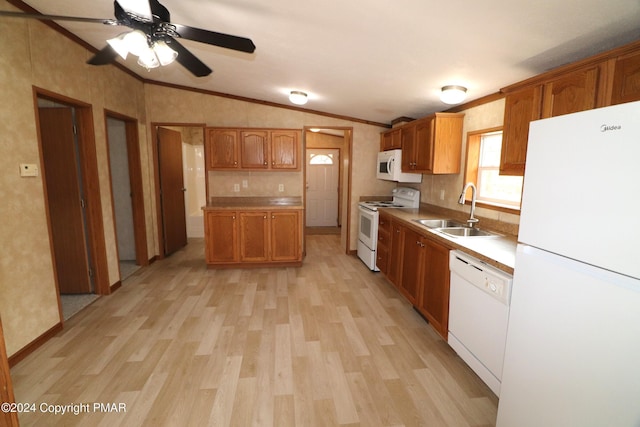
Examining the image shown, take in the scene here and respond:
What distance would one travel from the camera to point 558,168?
120 cm

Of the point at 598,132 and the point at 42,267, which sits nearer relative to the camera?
the point at 598,132

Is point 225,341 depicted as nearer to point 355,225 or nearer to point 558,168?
point 558,168

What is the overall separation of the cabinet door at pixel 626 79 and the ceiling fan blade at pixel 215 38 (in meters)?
1.88

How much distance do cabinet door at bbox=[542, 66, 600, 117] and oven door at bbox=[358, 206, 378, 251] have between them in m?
2.43

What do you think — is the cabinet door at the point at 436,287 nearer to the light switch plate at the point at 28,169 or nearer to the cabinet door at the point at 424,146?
the cabinet door at the point at 424,146

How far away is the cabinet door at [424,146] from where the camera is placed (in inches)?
130

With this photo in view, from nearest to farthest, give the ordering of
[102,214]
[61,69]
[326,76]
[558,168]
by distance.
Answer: [558,168]
[61,69]
[326,76]
[102,214]

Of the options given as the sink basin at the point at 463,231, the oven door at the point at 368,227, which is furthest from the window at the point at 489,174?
the oven door at the point at 368,227

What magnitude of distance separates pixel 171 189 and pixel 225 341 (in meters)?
3.31

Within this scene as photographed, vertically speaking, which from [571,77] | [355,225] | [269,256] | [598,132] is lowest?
[269,256]

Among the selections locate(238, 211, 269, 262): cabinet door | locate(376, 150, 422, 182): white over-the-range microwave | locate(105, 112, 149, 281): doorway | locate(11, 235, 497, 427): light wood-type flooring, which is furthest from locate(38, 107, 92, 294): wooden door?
locate(376, 150, 422, 182): white over-the-range microwave

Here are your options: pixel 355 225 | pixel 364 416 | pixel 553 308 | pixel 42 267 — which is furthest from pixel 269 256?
pixel 553 308

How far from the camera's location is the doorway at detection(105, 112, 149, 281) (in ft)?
13.6

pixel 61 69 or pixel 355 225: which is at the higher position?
pixel 61 69
